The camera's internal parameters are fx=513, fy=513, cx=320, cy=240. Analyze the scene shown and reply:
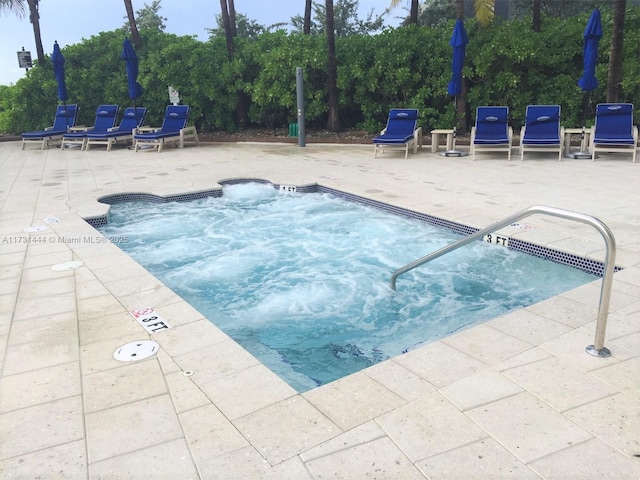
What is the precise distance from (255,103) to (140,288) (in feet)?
40.4

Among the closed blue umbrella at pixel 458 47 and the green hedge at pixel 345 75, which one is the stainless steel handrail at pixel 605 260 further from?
the green hedge at pixel 345 75

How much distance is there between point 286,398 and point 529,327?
1.71 m

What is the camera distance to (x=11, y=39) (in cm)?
1716

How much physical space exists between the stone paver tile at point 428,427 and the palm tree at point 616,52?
992cm

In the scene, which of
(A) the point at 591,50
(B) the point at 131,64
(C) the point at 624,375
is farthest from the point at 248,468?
(B) the point at 131,64

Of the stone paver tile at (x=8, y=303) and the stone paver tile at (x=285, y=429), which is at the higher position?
the stone paver tile at (x=8, y=303)

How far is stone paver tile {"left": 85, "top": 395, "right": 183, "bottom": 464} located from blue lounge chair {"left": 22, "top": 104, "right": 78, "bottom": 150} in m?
13.9

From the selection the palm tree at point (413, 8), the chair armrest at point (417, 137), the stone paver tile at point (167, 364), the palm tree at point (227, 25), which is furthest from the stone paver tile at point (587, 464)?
the palm tree at point (227, 25)

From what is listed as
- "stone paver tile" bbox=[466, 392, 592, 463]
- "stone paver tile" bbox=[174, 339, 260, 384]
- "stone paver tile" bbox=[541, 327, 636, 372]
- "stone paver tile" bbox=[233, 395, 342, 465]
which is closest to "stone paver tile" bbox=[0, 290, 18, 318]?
"stone paver tile" bbox=[174, 339, 260, 384]

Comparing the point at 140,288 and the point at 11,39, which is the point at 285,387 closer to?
the point at 140,288

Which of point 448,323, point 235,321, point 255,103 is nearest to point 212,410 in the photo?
point 235,321

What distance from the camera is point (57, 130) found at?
48.3ft

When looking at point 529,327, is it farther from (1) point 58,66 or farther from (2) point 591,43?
(1) point 58,66

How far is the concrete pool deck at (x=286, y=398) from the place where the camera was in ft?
7.08
